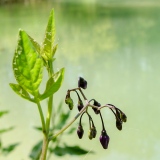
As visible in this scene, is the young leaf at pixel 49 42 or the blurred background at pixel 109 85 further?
the blurred background at pixel 109 85

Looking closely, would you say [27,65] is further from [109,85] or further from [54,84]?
[109,85]

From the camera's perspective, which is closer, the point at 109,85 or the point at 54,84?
the point at 54,84

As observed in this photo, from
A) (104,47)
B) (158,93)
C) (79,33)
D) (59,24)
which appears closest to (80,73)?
(158,93)

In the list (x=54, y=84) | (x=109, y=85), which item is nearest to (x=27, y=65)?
(x=54, y=84)

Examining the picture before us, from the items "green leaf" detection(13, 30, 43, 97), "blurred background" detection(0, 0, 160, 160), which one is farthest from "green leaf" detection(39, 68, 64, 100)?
"blurred background" detection(0, 0, 160, 160)

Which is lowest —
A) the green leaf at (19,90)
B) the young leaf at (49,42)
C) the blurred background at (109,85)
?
the green leaf at (19,90)

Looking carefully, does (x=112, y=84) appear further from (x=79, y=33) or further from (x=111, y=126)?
(x=79, y=33)

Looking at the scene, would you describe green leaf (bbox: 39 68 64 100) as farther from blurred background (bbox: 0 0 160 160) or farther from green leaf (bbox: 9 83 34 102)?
blurred background (bbox: 0 0 160 160)

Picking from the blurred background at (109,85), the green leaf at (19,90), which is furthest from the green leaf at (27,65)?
the blurred background at (109,85)

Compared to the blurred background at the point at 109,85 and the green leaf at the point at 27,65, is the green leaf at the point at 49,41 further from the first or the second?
the blurred background at the point at 109,85
